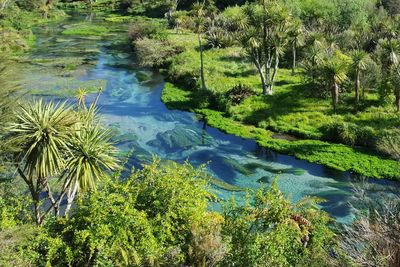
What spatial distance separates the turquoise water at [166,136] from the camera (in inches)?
1145

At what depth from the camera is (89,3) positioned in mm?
137375

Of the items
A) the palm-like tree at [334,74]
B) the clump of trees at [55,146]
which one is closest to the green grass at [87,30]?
the palm-like tree at [334,74]

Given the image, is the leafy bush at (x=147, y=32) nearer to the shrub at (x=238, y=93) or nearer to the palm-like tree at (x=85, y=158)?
the shrub at (x=238, y=93)

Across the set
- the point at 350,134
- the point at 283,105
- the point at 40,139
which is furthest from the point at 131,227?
the point at 283,105

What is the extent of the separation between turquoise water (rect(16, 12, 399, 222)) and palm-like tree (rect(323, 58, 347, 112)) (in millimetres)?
8731

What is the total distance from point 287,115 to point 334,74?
5484 mm

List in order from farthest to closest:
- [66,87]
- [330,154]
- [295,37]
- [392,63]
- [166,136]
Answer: [66,87] → [295,37] → [392,63] → [166,136] → [330,154]

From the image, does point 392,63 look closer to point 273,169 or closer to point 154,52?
point 273,169

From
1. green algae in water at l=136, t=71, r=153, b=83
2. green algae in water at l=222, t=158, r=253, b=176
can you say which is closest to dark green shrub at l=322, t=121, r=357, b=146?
green algae in water at l=222, t=158, r=253, b=176

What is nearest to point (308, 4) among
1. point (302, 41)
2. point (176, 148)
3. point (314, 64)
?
point (302, 41)

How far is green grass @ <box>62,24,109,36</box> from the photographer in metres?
86.9

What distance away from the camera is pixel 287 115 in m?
40.5

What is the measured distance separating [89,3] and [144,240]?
13361 centimetres

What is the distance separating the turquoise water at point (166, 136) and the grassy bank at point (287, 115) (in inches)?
38.5
